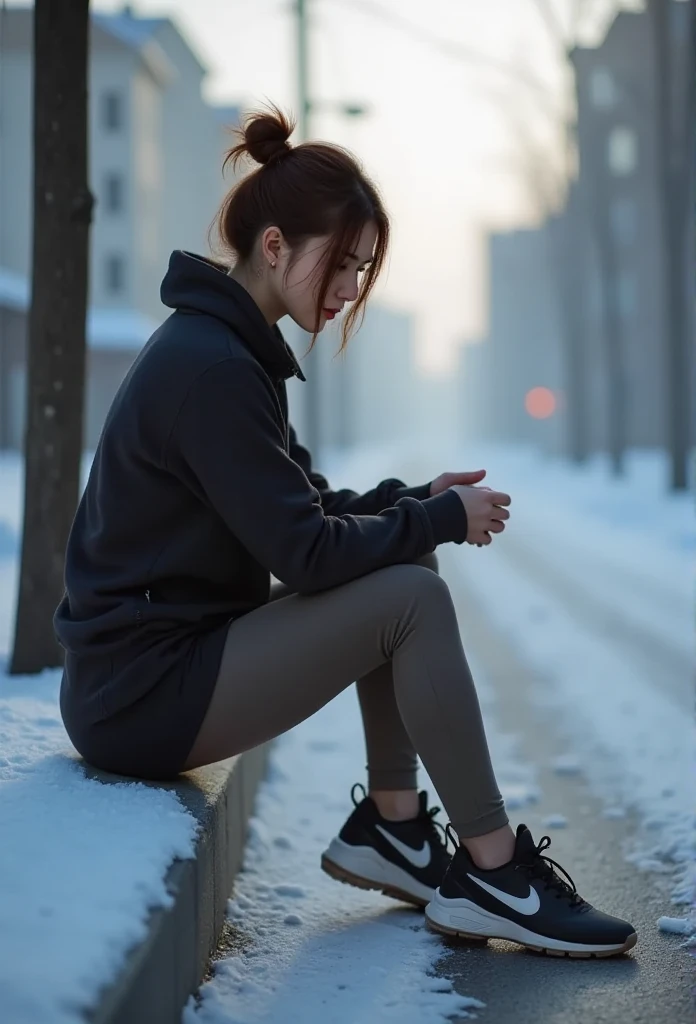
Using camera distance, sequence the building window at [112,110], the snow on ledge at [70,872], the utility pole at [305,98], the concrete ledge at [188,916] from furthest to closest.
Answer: the building window at [112,110] < the utility pole at [305,98] < the concrete ledge at [188,916] < the snow on ledge at [70,872]

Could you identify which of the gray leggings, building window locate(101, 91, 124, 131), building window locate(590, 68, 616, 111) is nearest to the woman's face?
the gray leggings

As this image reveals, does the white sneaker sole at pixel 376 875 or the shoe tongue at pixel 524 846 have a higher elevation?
the shoe tongue at pixel 524 846

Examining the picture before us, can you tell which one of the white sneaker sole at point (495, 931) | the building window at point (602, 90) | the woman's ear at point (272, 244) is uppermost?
the building window at point (602, 90)

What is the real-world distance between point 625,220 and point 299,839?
4160 cm

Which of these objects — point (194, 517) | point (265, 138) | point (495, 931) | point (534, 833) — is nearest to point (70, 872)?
point (194, 517)

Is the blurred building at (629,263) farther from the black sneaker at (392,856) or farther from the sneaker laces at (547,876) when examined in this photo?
the sneaker laces at (547,876)

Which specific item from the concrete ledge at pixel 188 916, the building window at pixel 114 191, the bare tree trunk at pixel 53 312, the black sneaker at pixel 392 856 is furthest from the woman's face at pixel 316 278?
the building window at pixel 114 191

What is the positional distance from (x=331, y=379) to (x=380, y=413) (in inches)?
1754

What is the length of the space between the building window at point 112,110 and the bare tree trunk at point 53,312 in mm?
31761

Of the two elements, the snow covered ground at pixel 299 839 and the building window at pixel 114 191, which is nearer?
the snow covered ground at pixel 299 839

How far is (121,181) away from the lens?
34.2 m

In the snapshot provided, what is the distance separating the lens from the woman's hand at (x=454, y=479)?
2.52 m

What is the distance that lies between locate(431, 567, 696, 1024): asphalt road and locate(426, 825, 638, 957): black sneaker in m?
0.04

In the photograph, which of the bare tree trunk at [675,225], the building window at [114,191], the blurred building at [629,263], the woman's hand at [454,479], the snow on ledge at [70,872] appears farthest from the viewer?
the blurred building at [629,263]
